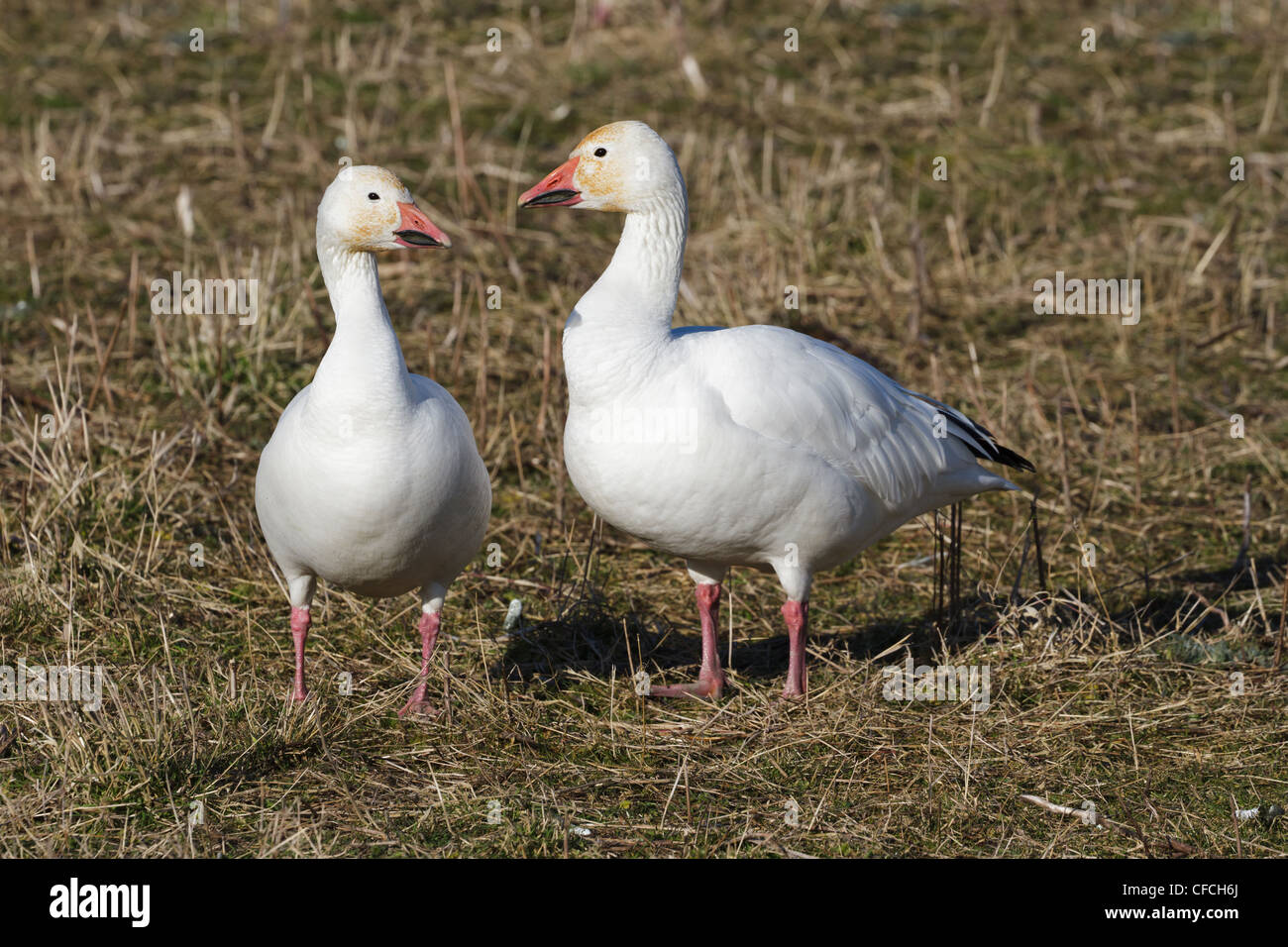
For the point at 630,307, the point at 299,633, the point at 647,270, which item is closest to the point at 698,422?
the point at 630,307

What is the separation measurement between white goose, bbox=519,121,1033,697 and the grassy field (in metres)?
0.59

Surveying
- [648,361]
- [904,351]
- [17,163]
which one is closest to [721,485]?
[648,361]

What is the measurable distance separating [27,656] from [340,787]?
1.55m

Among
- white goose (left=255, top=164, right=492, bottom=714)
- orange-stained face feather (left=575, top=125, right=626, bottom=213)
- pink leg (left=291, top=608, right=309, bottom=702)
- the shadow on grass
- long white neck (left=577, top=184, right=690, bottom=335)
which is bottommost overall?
the shadow on grass

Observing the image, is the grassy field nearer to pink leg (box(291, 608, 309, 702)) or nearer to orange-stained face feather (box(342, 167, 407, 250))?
pink leg (box(291, 608, 309, 702))

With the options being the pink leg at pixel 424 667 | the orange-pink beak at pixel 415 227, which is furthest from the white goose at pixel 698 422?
the pink leg at pixel 424 667

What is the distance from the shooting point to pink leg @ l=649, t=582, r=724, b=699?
5247 mm

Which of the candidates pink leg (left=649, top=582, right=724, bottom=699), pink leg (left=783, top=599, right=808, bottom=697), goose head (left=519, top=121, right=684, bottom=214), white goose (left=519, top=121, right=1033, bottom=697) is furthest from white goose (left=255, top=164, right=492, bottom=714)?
pink leg (left=783, top=599, right=808, bottom=697)

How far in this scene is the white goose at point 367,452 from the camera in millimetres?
4465

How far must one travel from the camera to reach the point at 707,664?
5328mm

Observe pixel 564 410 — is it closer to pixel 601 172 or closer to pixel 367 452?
pixel 601 172

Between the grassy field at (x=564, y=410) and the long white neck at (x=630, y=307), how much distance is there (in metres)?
1.13

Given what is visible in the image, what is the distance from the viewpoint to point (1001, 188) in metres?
9.77
